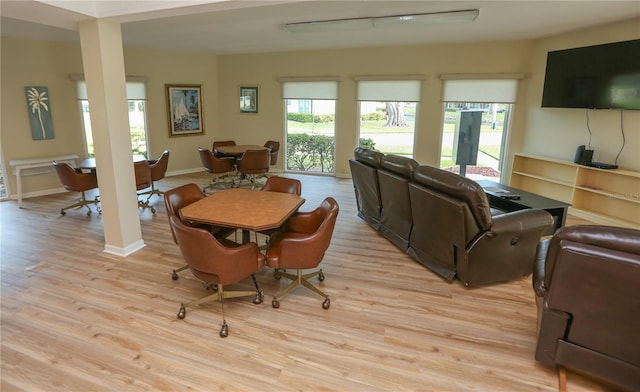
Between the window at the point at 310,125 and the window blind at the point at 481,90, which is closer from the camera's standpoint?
the window blind at the point at 481,90

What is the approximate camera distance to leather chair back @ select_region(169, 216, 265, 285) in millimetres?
2475

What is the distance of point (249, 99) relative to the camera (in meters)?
8.52

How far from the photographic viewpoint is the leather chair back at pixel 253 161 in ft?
21.2

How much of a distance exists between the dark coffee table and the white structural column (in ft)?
14.7

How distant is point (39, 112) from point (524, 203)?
775 centimetres

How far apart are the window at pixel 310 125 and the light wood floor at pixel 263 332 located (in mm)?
4707

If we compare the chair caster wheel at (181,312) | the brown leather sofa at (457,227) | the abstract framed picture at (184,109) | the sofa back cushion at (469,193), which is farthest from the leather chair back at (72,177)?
the sofa back cushion at (469,193)

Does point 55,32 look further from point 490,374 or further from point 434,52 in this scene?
point 490,374

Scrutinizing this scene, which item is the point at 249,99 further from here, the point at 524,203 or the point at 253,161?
the point at 524,203

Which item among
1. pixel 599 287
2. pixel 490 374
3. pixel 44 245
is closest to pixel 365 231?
pixel 490 374

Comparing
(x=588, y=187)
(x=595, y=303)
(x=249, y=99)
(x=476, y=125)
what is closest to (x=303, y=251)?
(x=595, y=303)

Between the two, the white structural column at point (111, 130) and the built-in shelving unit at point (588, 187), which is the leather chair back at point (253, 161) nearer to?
the white structural column at point (111, 130)

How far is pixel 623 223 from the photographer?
Answer: 487 centimetres

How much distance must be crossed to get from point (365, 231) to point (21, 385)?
12.0 ft
